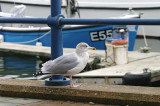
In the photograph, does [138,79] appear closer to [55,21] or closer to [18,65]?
[55,21]

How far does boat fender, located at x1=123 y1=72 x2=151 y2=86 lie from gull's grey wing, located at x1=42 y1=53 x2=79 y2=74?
3.02 metres

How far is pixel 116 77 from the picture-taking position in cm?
693

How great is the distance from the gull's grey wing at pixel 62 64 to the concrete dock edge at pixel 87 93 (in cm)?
15

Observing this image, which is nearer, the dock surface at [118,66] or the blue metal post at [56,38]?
the blue metal post at [56,38]

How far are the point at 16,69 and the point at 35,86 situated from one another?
7.34 meters

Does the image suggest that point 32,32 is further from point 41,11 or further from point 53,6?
point 53,6

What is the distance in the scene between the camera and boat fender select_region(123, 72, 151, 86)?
6281 millimetres

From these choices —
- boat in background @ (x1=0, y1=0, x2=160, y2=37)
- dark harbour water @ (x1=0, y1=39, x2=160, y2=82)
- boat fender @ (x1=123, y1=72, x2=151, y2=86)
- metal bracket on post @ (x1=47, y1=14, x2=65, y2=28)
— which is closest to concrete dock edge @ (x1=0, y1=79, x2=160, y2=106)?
metal bracket on post @ (x1=47, y1=14, x2=65, y2=28)

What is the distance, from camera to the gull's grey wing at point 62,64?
3434mm

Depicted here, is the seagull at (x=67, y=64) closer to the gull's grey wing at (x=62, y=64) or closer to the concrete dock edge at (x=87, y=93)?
the gull's grey wing at (x=62, y=64)

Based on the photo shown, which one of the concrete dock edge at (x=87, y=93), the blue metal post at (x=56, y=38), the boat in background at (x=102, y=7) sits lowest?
the concrete dock edge at (x=87, y=93)

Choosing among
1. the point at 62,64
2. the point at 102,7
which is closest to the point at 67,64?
the point at 62,64

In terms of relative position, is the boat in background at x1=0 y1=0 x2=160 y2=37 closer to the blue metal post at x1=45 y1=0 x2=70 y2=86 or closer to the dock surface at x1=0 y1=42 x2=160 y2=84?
the dock surface at x1=0 y1=42 x2=160 y2=84

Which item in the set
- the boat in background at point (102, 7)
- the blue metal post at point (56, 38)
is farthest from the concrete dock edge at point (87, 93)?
the boat in background at point (102, 7)
